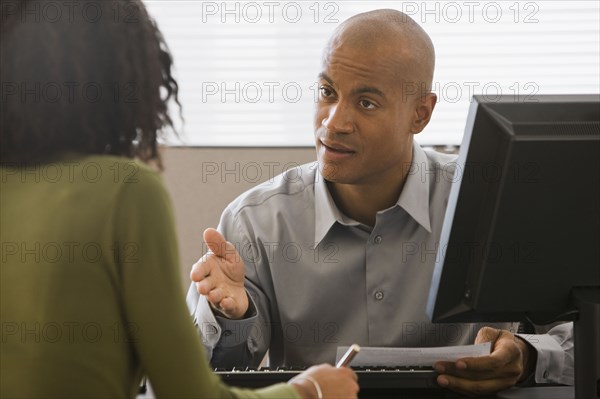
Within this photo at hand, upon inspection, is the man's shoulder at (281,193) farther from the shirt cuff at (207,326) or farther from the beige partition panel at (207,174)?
the beige partition panel at (207,174)

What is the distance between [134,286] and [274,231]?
Answer: 3.20 feet

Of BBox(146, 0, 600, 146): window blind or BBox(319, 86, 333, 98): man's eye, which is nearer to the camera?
BBox(319, 86, 333, 98): man's eye

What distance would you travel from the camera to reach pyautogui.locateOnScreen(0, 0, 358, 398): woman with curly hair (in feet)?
3.13

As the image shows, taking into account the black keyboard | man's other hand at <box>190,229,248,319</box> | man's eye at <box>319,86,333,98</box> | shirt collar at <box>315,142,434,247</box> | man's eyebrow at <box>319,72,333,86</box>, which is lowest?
the black keyboard

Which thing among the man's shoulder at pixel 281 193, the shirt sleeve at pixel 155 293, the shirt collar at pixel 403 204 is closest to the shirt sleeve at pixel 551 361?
the shirt collar at pixel 403 204

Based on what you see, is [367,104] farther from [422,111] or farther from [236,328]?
[236,328]

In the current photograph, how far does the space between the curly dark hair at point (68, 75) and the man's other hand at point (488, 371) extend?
0.73m

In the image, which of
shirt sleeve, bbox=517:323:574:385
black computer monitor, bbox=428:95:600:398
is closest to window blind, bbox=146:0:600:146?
shirt sleeve, bbox=517:323:574:385

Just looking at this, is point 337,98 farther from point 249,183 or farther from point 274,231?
point 249,183

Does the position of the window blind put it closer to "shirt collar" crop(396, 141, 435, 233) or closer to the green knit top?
"shirt collar" crop(396, 141, 435, 233)

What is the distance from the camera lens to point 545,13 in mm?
3127

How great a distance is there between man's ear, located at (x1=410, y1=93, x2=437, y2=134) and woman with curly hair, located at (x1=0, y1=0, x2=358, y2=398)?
44.6 inches

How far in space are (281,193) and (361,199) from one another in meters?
0.20

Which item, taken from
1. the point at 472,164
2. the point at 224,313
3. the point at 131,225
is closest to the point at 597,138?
the point at 472,164
